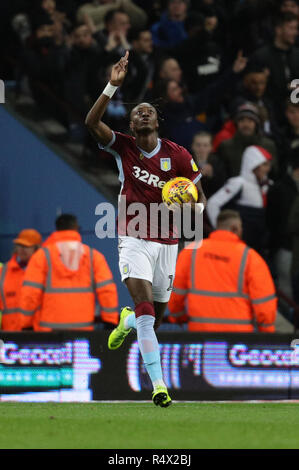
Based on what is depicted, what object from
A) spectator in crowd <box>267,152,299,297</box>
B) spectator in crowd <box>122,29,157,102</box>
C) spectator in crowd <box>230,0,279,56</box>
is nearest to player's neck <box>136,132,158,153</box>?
spectator in crowd <box>267,152,299,297</box>

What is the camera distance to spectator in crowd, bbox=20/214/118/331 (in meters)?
12.5

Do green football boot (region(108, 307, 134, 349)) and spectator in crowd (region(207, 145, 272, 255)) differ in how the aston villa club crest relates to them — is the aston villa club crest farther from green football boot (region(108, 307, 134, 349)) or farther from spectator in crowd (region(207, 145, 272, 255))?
spectator in crowd (region(207, 145, 272, 255))

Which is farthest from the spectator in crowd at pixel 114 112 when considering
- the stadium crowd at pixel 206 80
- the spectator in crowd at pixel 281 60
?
the spectator in crowd at pixel 281 60

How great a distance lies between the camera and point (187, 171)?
10.2 m

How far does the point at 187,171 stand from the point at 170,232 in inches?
20.9

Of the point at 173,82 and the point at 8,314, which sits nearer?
the point at 8,314

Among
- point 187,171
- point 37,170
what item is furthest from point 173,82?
point 187,171

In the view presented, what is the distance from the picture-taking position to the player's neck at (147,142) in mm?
10062

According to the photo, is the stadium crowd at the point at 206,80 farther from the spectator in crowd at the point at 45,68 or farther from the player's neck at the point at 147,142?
the player's neck at the point at 147,142

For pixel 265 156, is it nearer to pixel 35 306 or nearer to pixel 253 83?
pixel 253 83

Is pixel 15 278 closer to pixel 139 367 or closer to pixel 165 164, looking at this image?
pixel 139 367

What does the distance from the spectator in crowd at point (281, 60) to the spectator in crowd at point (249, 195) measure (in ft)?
6.66

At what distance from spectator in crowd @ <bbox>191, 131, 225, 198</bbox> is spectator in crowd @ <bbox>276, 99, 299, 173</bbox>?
4.21 ft

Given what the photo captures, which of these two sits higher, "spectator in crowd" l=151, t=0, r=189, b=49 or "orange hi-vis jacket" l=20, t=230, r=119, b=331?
"spectator in crowd" l=151, t=0, r=189, b=49
